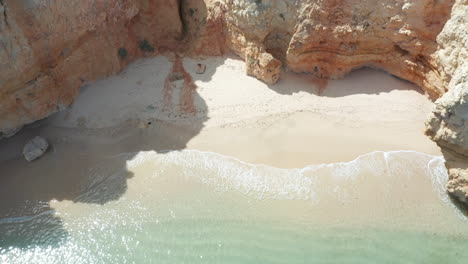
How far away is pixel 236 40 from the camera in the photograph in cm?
1192

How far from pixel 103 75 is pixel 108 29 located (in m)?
1.54

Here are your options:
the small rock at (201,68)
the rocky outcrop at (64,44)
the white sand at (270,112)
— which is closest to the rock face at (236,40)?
the rocky outcrop at (64,44)

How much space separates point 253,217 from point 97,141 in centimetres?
540

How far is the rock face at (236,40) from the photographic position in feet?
30.1

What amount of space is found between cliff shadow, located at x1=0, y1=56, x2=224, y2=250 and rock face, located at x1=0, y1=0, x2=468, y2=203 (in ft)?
2.20

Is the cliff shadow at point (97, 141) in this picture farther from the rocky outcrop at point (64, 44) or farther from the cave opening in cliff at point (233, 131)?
the rocky outcrop at point (64, 44)

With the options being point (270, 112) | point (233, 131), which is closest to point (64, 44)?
point (233, 131)

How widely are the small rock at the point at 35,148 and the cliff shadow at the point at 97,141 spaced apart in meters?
0.18

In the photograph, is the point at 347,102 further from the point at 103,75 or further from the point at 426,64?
the point at 103,75

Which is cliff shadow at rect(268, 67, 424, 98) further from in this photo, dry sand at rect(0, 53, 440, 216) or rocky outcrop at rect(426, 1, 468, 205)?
rocky outcrop at rect(426, 1, 468, 205)

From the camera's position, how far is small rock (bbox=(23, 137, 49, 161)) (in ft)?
33.8

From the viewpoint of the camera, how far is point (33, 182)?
9953mm

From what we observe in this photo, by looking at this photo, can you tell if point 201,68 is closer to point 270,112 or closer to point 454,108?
point 270,112

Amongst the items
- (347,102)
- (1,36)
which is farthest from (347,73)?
(1,36)
